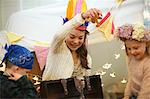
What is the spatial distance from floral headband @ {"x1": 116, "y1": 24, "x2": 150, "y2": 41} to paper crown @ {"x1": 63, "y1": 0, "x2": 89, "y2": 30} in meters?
0.13

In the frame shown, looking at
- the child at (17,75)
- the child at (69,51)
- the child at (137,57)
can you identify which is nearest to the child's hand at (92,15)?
the child at (69,51)

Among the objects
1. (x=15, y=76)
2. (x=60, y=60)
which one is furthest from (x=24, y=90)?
(x=60, y=60)

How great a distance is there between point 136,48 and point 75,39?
22cm

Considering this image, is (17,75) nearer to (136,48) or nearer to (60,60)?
(60,60)

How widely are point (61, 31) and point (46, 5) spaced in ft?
0.89

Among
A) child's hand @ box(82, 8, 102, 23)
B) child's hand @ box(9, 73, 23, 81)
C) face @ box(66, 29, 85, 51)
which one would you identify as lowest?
child's hand @ box(9, 73, 23, 81)

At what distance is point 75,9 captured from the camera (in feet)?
3.72

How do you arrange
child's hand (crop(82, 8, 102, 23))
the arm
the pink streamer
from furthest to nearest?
the pink streamer
child's hand (crop(82, 8, 102, 23))
the arm

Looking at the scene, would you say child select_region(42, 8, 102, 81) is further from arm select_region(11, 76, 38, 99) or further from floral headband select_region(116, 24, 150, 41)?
arm select_region(11, 76, 38, 99)

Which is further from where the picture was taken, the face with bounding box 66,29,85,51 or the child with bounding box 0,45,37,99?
the face with bounding box 66,29,85,51

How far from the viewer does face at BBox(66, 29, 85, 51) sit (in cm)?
110

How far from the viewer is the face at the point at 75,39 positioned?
3.60 ft

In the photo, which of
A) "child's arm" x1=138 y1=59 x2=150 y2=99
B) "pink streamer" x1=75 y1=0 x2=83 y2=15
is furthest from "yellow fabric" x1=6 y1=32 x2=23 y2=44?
"child's arm" x1=138 y1=59 x2=150 y2=99

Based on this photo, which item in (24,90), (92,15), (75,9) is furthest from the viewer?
(75,9)
